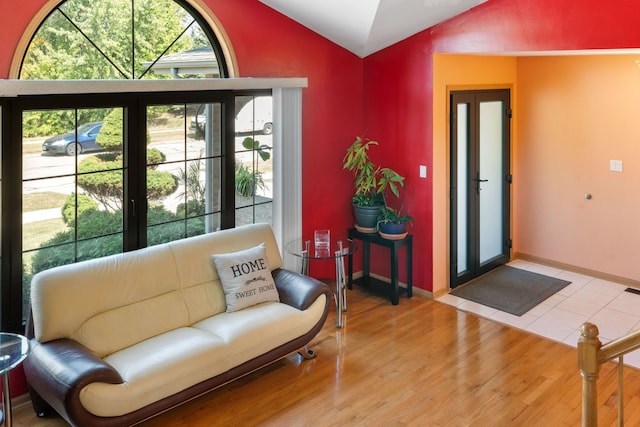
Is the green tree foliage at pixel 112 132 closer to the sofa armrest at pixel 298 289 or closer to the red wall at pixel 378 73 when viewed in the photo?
the red wall at pixel 378 73

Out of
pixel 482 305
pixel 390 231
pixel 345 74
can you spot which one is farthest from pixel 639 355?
pixel 345 74

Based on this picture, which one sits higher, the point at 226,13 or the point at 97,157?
the point at 226,13

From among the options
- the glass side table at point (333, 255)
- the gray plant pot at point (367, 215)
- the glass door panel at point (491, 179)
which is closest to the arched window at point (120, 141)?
the glass side table at point (333, 255)

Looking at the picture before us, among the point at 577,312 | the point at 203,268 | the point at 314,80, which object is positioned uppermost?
the point at 314,80

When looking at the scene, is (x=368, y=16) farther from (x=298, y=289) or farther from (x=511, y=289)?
(x=511, y=289)

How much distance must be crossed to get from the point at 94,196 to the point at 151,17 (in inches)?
51.3

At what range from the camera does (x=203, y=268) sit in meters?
4.33

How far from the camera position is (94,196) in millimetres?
4133

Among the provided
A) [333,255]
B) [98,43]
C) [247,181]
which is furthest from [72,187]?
[333,255]

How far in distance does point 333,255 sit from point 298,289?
58cm

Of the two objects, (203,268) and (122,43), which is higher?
(122,43)

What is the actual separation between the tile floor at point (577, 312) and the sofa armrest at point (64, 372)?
3181 mm

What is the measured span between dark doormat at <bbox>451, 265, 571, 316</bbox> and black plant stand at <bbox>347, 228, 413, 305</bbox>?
1.96 feet

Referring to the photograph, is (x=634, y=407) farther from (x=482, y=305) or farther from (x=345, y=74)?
(x=345, y=74)
